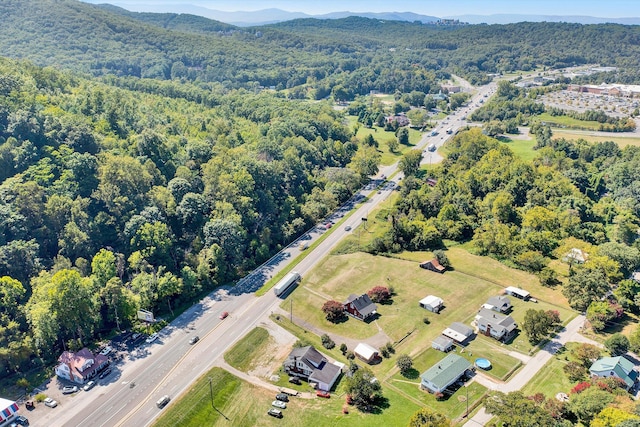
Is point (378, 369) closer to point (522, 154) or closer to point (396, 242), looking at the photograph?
point (396, 242)

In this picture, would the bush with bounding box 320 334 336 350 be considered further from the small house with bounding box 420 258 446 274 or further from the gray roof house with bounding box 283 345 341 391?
the small house with bounding box 420 258 446 274

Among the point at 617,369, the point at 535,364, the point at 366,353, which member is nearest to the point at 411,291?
the point at 366,353

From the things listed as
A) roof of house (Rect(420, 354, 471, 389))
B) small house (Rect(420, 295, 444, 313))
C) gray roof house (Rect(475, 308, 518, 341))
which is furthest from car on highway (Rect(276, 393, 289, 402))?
gray roof house (Rect(475, 308, 518, 341))

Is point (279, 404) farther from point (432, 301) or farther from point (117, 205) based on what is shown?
point (117, 205)

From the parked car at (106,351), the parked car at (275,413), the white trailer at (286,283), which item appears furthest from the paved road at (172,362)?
the parked car at (275,413)

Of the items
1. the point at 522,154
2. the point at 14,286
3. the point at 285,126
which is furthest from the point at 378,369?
the point at 522,154
